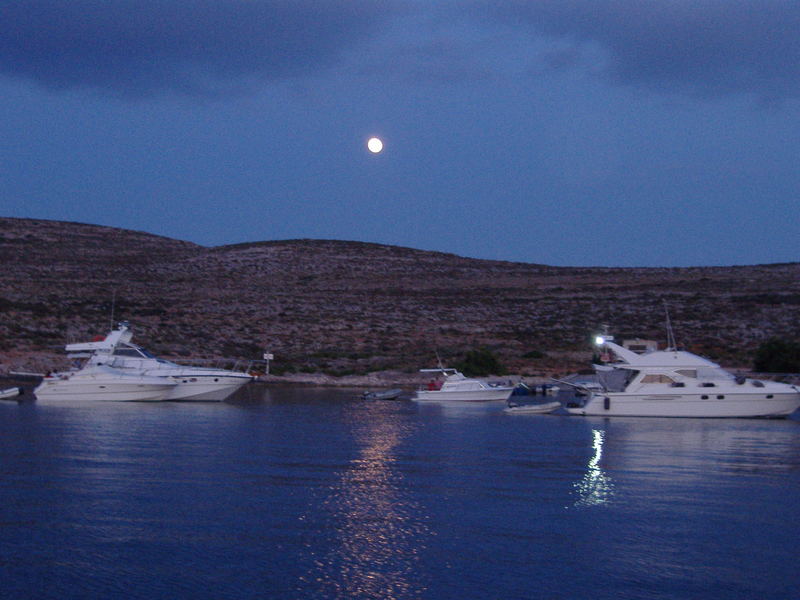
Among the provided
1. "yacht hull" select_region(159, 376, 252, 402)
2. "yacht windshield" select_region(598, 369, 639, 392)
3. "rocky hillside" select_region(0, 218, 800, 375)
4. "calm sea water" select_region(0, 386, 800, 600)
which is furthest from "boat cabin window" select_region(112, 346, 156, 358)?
"yacht windshield" select_region(598, 369, 639, 392)

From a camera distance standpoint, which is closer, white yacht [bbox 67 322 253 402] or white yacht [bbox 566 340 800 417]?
white yacht [bbox 566 340 800 417]

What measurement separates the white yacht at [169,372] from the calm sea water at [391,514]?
12.1 m

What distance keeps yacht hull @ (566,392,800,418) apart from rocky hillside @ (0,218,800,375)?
2575 cm

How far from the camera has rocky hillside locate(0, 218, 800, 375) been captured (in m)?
68.1

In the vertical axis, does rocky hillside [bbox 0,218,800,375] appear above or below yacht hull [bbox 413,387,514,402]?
above

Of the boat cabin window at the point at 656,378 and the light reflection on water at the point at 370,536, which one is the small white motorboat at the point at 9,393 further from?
the boat cabin window at the point at 656,378

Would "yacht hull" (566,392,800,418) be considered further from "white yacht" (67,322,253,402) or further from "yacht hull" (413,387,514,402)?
"white yacht" (67,322,253,402)

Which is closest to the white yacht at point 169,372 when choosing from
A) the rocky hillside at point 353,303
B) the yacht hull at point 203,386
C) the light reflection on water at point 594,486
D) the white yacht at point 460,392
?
the yacht hull at point 203,386

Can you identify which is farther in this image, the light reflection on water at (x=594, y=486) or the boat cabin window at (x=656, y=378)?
the boat cabin window at (x=656, y=378)

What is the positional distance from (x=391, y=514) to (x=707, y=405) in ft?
73.3

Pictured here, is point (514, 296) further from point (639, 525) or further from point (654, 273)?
point (639, 525)

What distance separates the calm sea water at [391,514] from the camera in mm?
13328

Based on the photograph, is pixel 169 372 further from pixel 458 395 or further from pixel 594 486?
pixel 594 486

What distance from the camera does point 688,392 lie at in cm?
3688
